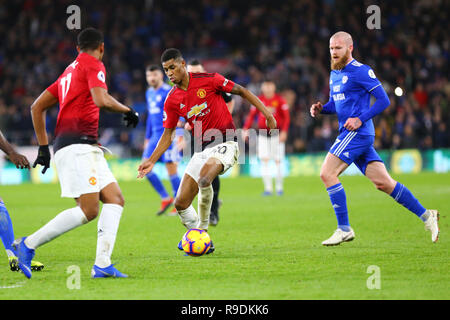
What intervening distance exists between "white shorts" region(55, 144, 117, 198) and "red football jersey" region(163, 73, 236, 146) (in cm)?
178

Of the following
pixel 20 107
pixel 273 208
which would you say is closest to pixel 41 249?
pixel 273 208

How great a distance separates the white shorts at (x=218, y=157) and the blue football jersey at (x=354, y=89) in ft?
4.57

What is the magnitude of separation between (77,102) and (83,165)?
0.60 metres

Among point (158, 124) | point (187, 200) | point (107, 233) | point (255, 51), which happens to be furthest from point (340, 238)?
point (255, 51)

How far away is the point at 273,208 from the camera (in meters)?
13.3

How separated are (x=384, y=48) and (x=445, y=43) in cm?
244

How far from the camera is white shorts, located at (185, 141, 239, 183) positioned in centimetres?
780

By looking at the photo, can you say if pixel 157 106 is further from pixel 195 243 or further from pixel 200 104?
pixel 195 243

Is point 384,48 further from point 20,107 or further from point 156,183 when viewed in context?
point 156,183

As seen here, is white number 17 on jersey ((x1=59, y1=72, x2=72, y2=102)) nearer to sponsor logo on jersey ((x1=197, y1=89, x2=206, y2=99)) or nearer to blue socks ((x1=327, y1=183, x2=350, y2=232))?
sponsor logo on jersey ((x1=197, y1=89, x2=206, y2=99))

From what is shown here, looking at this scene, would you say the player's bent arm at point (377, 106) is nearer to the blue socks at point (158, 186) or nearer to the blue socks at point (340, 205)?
the blue socks at point (340, 205)

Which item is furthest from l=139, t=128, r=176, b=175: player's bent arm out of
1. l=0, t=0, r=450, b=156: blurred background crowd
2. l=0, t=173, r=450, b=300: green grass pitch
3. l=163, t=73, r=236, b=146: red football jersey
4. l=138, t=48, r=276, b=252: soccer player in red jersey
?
l=0, t=0, r=450, b=156: blurred background crowd

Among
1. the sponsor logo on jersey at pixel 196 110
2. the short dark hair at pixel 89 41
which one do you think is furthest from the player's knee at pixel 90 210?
the sponsor logo on jersey at pixel 196 110

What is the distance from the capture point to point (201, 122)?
26.1 ft
